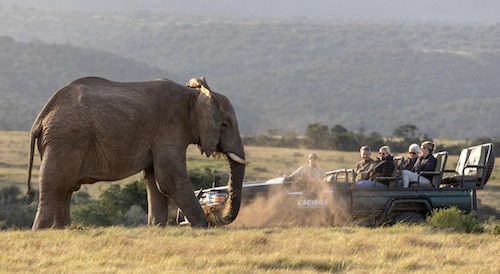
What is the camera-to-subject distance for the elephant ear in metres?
19.2

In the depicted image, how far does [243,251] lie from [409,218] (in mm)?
5237

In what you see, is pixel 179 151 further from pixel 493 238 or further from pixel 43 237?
pixel 493 238

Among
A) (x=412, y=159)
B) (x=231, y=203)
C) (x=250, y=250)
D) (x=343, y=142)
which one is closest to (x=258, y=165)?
(x=343, y=142)

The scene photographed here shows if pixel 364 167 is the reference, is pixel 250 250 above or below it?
below

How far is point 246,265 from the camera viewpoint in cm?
1391

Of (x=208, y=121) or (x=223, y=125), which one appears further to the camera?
(x=223, y=125)

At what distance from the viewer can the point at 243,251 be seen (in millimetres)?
15117

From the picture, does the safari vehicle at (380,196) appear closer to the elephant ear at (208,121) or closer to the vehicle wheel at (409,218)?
the vehicle wheel at (409,218)

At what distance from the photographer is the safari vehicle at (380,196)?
19.3 meters

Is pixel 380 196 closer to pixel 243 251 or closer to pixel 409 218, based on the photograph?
pixel 409 218

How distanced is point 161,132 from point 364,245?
14.9 ft

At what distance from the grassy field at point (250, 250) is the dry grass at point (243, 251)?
1 centimetres

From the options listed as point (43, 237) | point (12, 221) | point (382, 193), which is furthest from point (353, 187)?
point (12, 221)

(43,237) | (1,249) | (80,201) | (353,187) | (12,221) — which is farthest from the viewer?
(80,201)
